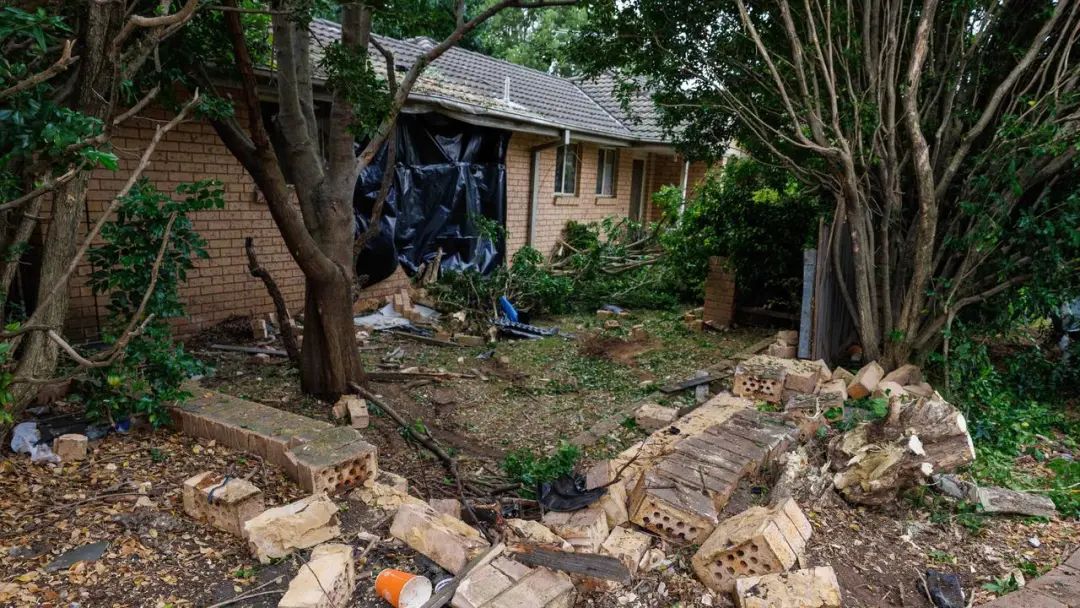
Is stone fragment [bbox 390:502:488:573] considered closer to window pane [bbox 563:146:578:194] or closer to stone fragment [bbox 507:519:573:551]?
stone fragment [bbox 507:519:573:551]

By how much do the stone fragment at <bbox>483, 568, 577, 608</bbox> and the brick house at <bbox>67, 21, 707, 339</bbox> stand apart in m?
2.97

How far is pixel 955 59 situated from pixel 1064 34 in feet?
2.48

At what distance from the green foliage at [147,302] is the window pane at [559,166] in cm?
954

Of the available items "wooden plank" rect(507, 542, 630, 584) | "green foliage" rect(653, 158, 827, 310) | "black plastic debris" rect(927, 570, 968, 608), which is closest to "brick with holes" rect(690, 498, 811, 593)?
"wooden plank" rect(507, 542, 630, 584)

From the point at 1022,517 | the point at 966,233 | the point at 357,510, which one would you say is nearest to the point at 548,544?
the point at 357,510

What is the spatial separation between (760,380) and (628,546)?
262cm

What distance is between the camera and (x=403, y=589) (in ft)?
8.35

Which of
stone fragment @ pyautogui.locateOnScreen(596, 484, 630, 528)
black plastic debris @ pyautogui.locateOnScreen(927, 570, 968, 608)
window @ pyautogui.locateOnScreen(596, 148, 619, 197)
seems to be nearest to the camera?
black plastic debris @ pyautogui.locateOnScreen(927, 570, 968, 608)

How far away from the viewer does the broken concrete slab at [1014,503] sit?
12.3ft

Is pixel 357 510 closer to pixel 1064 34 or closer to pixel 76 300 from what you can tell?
pixel 76 300

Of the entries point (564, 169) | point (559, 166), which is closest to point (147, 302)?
point (559, 166)

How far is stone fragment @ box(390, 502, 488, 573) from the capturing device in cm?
277

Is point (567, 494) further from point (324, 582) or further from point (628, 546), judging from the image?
point (324, 582)

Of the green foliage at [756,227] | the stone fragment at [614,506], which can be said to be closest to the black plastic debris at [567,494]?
the stone fragment at [614,506]
